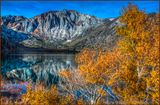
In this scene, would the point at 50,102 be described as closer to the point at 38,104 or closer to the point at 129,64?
the point at 38,104

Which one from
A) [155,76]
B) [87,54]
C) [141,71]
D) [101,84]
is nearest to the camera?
[155,76]

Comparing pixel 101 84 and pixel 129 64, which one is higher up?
pixel 129 64

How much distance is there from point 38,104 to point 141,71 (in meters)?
14.2

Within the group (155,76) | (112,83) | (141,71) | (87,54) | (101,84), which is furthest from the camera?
(87,54)

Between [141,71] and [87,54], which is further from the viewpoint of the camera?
[87,54]

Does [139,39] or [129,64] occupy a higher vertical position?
[139,39]

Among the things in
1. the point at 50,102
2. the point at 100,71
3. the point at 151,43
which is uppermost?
the point at 151,43

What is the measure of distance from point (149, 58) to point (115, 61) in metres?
15.8

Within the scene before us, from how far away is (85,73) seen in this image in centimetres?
5831

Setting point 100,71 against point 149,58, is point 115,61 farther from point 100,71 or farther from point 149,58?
point 149,58

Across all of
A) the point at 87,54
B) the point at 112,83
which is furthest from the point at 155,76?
the point at 87,54

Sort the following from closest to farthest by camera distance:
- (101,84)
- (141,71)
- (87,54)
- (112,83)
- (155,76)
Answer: (155,76)
(141,71)
(112,83)
(101,84)
(87,54)

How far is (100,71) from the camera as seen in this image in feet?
185

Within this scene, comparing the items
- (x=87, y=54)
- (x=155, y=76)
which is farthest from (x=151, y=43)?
(x=87, y=54)
